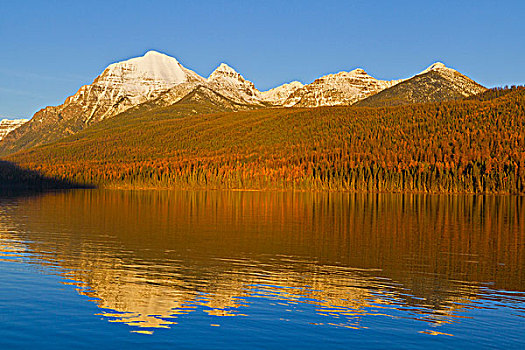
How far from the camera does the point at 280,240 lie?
2073 inches

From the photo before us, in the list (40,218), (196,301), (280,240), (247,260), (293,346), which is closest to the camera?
(293,346)

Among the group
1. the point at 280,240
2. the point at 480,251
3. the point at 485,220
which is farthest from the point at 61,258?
the point at 485,220

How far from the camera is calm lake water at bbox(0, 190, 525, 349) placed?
23.0 meters

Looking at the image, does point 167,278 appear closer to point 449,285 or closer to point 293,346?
point 293,346

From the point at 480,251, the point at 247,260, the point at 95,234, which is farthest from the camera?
the point at 95,234

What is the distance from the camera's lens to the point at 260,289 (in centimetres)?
3103

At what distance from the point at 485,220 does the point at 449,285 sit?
49.3 metres

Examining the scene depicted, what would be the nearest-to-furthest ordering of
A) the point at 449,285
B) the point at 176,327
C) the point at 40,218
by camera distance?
the point at 176,327 < the point at 449,285 < the point at 40,218

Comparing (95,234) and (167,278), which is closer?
(167,278)

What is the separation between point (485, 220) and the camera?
7806 centimetres

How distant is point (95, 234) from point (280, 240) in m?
18.8

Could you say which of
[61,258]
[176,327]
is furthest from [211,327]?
[61,258]

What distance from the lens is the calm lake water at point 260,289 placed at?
23.0m

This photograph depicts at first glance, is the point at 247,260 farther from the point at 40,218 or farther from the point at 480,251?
the point at 40,218
